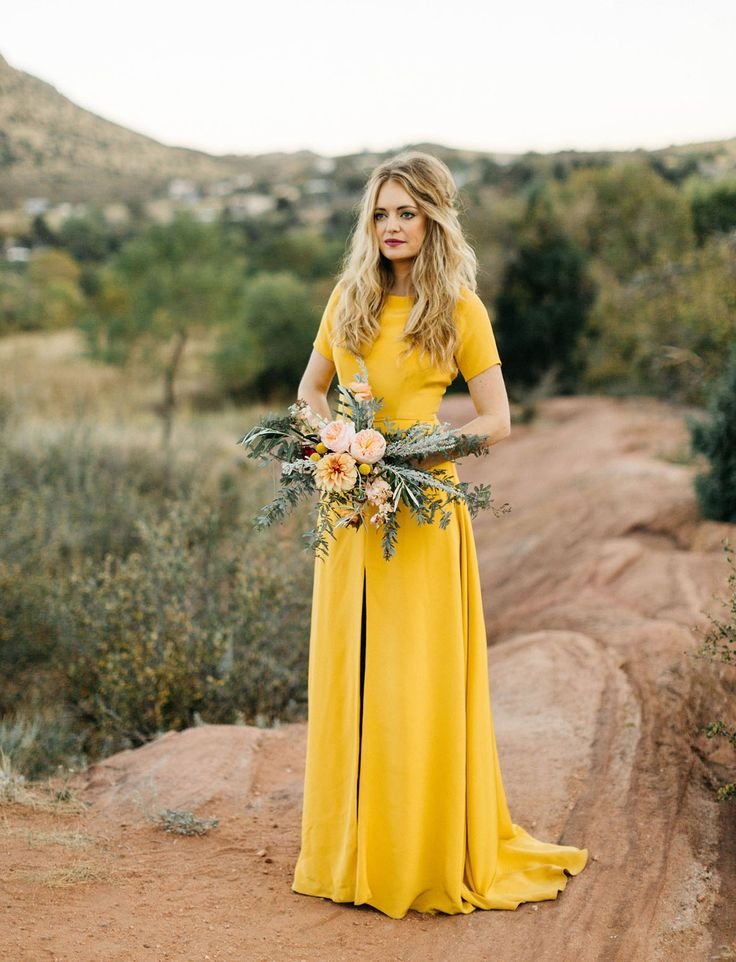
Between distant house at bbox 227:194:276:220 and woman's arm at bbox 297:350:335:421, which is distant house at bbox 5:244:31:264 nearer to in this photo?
distant house at bbox 227:194:276:220

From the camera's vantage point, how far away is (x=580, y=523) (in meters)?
9.52

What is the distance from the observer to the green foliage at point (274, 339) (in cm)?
2216

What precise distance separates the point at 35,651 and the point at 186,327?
12.3m

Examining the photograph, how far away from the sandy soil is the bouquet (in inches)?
52.4

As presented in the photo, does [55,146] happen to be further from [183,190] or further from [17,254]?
[183,190]

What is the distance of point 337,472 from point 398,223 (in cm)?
90

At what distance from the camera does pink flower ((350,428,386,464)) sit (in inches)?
121

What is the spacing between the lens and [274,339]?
73.8 ft

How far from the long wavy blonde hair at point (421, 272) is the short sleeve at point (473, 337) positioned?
46mm

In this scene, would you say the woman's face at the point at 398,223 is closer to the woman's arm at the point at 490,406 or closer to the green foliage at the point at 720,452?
the woman's arm at the point at 490,406

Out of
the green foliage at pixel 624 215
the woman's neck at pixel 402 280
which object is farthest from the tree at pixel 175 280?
the woman's neck at pixel 402 280

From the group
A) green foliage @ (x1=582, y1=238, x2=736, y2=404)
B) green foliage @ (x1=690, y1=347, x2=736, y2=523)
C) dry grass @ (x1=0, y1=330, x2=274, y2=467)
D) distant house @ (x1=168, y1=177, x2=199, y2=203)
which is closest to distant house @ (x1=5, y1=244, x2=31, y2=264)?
dry grass @ (x1=0, y1=330, x2=274, y2=467)

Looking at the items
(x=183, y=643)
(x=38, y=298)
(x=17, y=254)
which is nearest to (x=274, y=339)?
(x=38, y=298)

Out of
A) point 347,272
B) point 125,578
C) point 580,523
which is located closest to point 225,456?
point 580,523
